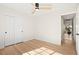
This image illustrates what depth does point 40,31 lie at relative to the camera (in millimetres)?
3838

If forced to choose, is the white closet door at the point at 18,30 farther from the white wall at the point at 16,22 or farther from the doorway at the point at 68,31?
the doorway at the point at 68,31

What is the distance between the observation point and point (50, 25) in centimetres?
333

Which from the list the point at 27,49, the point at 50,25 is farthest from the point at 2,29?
the point at 50,25

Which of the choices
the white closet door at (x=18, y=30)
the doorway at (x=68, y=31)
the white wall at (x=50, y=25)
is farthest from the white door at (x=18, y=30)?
the doorway at (x=68, y=31)

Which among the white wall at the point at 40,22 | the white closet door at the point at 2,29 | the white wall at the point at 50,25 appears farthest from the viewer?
the white wall at the point at 50,25

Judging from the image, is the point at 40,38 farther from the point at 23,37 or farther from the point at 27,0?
the point at 27,0

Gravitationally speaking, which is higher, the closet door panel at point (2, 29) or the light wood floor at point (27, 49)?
the closet door panel at point (2, 29)

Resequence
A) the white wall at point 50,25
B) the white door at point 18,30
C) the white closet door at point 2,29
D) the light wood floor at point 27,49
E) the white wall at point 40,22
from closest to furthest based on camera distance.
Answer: the light wood floor at point 27,49 < the white closet door at point 2,29 < the white wall at point 40,22 < the white wall at point 50,25 < the white door at point 18,30

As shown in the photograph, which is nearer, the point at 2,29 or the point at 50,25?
the point at 2,29

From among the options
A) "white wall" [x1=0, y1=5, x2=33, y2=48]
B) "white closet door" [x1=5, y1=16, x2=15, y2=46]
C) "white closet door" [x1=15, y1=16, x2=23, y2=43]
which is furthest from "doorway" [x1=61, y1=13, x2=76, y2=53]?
"white closet door" [x1=5, y1=16, x2=15, y2=46]

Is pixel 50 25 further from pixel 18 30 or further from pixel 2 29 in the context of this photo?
pixel 2 29

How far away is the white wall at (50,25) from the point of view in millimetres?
2982

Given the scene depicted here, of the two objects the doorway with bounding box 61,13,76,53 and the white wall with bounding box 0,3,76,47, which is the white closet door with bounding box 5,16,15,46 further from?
the doorway with bounding box 61,13,76,53

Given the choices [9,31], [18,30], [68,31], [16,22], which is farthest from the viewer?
[68,31]
